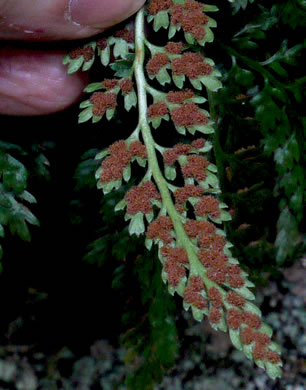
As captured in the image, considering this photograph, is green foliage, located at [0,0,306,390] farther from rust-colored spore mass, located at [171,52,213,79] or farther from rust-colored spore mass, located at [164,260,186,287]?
rust-colored spore mass, located at [164,260,186,287]

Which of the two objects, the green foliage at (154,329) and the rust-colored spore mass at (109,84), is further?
the green foliage at (154,329)

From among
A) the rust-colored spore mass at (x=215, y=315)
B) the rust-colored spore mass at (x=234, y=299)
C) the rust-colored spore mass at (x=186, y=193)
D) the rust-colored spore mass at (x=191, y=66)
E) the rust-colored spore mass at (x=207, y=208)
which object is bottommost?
the rust-colored spore mass at (x=215, y=315)

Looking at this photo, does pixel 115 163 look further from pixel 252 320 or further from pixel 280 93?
pixel 280 93

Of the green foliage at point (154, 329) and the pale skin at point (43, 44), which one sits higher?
the pale skin at point (43, 44)

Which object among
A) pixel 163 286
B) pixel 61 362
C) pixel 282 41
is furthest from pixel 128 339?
pixel 282 41

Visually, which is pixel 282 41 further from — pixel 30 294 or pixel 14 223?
pixel 30 294

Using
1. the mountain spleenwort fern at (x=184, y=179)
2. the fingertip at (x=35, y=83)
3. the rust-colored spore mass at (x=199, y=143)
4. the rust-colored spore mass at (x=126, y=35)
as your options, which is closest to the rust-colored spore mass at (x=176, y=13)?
the mountain spleenwort fern at (x=184, y=179)

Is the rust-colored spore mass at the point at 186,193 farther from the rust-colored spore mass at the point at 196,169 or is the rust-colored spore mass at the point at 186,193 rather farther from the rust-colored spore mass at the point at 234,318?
the rust-colored spore mass at the point at 234,318

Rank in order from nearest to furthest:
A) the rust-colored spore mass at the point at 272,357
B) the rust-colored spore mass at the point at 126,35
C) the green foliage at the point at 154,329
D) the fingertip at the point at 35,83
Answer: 1. the rust-colored spore mass at the point at 272,357
2. the rust-colored spore mass at the point at 126,35
3. the fingertip at the point at 35,83
4. the green foliage at the point at 154,329

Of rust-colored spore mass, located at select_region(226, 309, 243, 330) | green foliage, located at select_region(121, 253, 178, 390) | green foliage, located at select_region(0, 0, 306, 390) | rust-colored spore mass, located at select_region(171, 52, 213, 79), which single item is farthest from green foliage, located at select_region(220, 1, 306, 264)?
rust-colored spore mass, located at select_region(226, 309, 243, 330)
